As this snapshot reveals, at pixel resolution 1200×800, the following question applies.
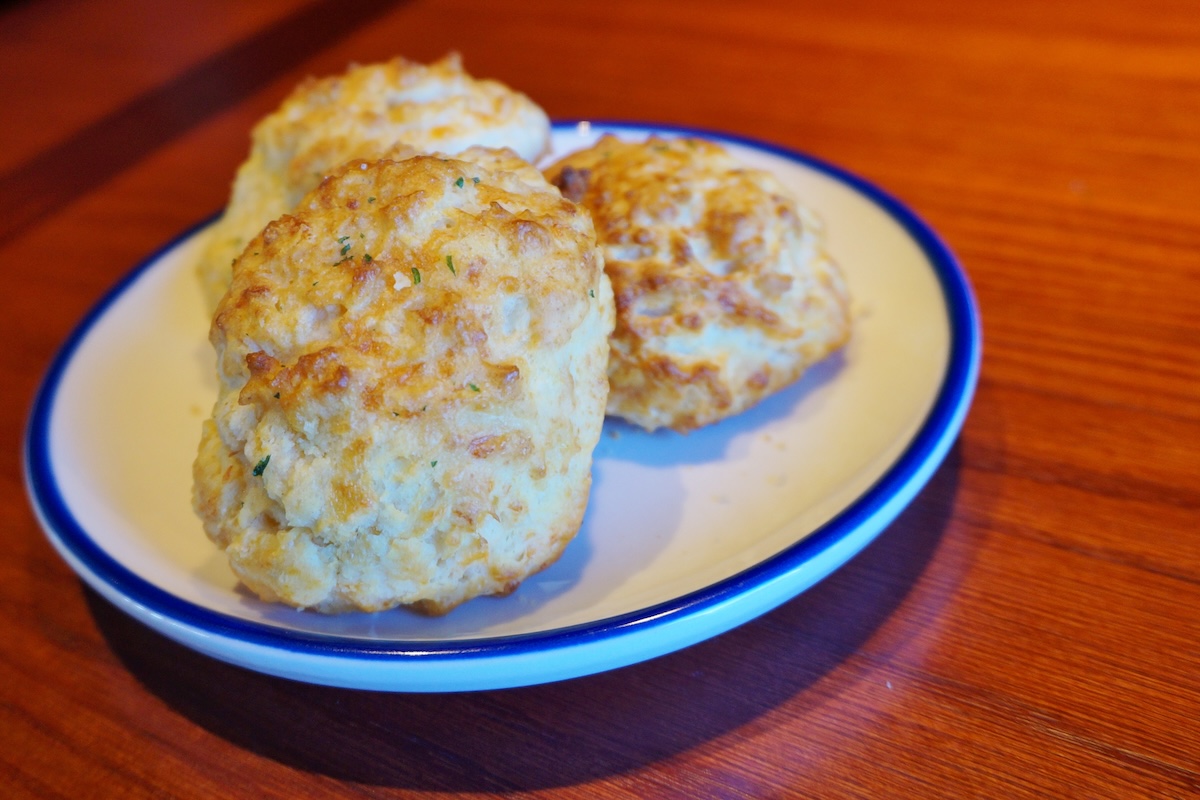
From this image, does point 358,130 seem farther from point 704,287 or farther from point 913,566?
point 913,566

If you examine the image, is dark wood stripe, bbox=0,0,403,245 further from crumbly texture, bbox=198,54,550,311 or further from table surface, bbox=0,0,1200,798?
crumbly texture, bbox=198,54,550,311

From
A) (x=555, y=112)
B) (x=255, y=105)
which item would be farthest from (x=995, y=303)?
(x=255, y=105)

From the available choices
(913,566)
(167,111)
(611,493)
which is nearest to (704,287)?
(611,493)

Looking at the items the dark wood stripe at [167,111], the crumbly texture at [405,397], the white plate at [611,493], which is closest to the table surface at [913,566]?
the dark wood stripe at [167,111]

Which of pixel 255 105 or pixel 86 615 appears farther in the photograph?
pixel 255 105

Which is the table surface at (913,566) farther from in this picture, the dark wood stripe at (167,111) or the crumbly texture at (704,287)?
the crumbly texture at (704,287)

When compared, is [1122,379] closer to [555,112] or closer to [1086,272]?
[1086,272]
